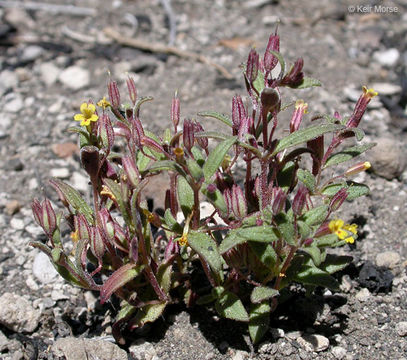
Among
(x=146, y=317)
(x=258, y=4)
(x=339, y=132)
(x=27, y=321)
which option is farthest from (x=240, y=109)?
(x=258, y=4)

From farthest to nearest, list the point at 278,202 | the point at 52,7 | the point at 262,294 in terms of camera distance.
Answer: the point at 52,7
the point at 262,294
the point at 278,202

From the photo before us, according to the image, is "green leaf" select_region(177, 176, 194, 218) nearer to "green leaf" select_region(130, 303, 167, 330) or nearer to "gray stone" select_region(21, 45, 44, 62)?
"green leaf" select_region(130, 303, 167, 330)

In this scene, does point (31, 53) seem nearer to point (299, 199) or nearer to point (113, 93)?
point (113, 93)

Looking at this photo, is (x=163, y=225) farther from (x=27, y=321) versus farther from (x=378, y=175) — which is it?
(x=378, y=175)

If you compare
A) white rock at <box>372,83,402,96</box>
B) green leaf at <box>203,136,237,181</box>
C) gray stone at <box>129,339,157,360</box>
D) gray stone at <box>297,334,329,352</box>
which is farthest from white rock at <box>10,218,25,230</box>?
white rock at <box>372,83,402,96</box>

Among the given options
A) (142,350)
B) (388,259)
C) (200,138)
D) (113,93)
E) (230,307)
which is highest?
(113,93)

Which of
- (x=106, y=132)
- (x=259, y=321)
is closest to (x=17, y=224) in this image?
(x=106, y=132)

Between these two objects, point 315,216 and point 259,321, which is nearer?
point 315,216
